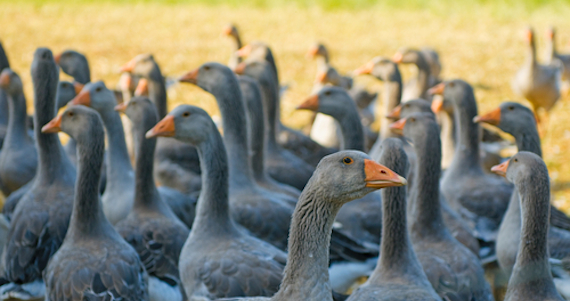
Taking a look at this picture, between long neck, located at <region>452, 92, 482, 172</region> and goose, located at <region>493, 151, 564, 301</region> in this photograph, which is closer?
goose, located at <region>493, 151, 564, 301</region>

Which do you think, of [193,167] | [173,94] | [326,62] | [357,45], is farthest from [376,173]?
[357,45]

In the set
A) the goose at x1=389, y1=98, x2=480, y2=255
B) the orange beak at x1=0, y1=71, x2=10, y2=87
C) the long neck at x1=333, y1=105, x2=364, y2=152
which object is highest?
the orange beak at x1=0, y1=71, x2=10, y2=87

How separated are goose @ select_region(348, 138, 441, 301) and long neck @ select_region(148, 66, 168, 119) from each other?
3.86 metres

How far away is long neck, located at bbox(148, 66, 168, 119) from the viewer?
8086 millimetres

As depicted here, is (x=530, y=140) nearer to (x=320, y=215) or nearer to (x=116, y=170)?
(x=320, y=215)

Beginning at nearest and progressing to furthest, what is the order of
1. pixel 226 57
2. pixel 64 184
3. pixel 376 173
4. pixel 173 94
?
pixel 376 173 → pixel 64 184 → pixel 173 94 → pixel 226 57

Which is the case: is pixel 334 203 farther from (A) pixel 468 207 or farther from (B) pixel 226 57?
(B) pixel 226 57

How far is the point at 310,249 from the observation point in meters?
3.40

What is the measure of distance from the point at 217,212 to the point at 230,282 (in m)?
0.69

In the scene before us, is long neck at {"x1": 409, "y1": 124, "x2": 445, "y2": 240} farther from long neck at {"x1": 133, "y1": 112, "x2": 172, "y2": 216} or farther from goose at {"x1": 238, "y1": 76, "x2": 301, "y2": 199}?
long neck at {"x1": 133, "y1": 112, "x2": 172, "y2": 216}

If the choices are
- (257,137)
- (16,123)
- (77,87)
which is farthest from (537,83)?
(16,123)

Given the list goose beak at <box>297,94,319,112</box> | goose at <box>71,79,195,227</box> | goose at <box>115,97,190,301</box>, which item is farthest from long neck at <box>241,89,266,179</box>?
goose at <box>115,97,190,301</box>

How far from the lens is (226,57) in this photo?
19.7 meters

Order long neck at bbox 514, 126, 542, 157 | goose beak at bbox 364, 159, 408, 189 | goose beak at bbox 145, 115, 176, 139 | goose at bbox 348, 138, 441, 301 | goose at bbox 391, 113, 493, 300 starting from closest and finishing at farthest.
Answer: goose beak at bbox 364, 159, 408, 189 < goose at bbox 348, 138, 441, 301 < goose at bbox 391, 113, 493, 300 < goose beak at bbox 145, 115, 176, 139 < long neck at bbox 514, 126, 542, 157
